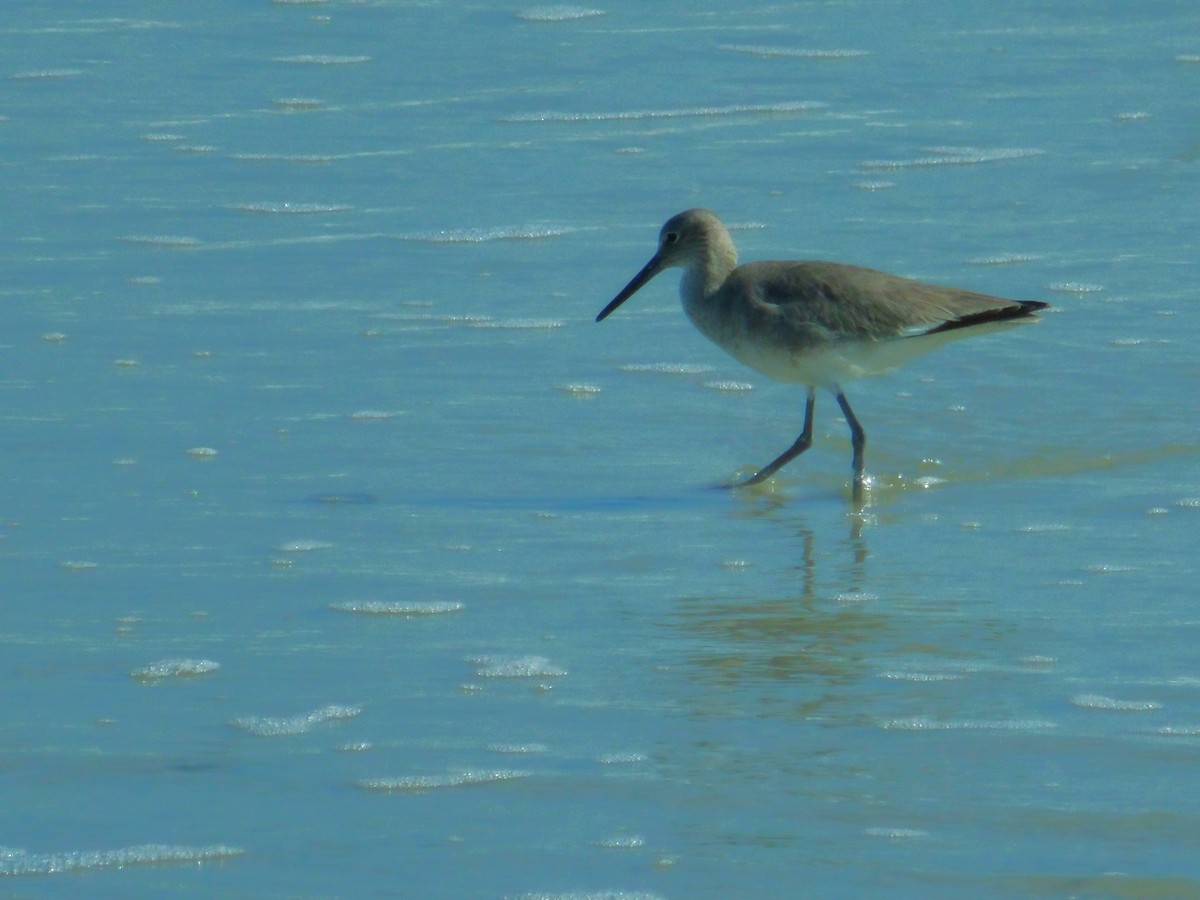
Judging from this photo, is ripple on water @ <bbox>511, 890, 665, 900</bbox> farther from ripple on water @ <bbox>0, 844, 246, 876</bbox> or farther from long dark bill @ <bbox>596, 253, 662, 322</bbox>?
long dark bill @ <bbox>596, 253, 662, 322</bbox>

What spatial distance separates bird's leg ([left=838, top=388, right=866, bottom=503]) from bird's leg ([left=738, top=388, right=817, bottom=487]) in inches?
4.9

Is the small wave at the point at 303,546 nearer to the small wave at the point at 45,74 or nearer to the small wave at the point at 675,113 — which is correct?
the small wave at the point at 675,113

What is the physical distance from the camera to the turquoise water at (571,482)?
393cm

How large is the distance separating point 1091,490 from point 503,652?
7.45 feet

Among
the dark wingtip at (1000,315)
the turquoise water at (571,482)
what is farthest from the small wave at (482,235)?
the dark wingtip at (1000,315)

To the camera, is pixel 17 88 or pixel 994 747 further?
pixel 17 88

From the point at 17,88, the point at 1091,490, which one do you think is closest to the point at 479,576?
the point at 1091,490

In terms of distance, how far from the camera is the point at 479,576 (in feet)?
18.0

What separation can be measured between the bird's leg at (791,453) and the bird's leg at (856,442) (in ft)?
0.41

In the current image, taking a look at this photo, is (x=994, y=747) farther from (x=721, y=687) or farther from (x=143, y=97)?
(x=143, y=97)

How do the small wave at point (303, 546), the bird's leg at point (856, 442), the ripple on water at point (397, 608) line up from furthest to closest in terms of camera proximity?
1. the bird's leg at point (856, 442)
2. the small wave at point (303, 546)
3. the ripple on water at point (397, 608)

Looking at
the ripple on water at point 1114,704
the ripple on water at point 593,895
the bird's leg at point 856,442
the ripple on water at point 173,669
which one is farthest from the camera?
the bird's leg at point 856,442

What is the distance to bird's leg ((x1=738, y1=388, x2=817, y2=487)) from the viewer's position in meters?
6.63

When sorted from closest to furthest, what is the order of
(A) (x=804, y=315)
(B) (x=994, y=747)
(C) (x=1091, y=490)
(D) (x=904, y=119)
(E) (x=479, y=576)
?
(B) (x=994, y=747)
(E) (x=479, y=576)
(C) (x=1091, y=490)
(A) (x=804, y=315)
(D) (x=904, y=119)
